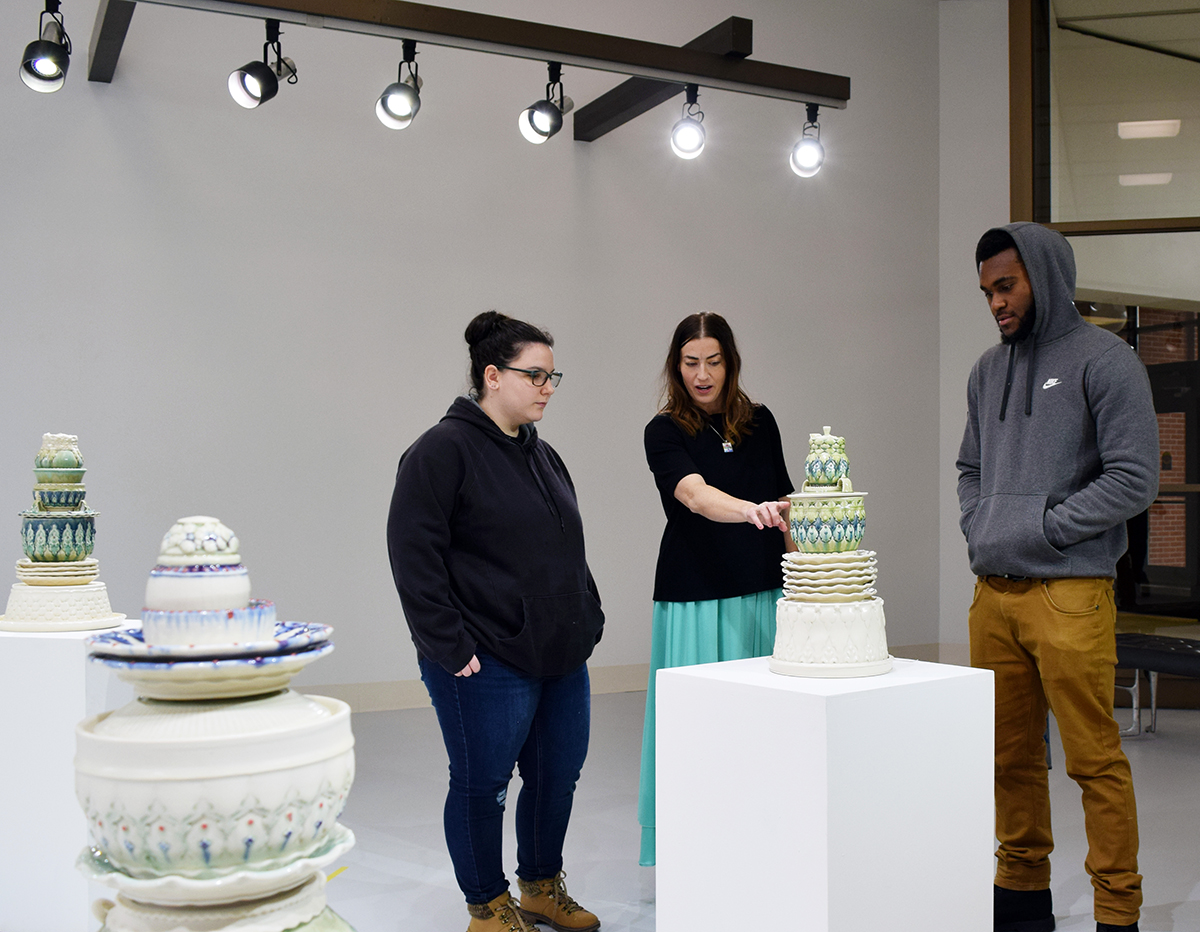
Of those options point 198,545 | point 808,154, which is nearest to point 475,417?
point 198,545

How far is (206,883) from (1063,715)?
86.4 inches

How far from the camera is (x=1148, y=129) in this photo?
5355mm

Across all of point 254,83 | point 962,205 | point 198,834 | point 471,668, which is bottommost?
point 471,668

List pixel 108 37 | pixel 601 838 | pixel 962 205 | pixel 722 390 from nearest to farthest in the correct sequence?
pixel 722 390 < pixel 601 838 < pixel 108 37 < pixel 962 205

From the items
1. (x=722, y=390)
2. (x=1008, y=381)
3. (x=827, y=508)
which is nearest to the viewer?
(x=827, y=508)

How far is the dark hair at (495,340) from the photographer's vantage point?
2.70m

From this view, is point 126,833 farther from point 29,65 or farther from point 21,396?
point 21,396

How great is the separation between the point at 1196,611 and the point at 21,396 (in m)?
5.70

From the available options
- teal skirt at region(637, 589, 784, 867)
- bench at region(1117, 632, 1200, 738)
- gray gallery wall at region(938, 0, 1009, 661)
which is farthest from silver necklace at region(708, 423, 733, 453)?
gray gallery wall at region(938, 0, 1009, 661)

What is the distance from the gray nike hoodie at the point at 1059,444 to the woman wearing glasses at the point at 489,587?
1.02 m

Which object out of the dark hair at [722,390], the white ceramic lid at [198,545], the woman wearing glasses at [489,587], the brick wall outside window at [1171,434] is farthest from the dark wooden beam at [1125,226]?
the white ceramic lid at [198,545]

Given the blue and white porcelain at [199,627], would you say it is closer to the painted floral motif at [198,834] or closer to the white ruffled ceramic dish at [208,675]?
the white ruffled ceramic dish at [208,675]

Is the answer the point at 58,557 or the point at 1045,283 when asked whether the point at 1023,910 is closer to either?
the point at 1045,283

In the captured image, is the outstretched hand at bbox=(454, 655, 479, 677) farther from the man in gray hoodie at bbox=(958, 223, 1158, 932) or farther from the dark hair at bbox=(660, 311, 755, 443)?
the man in gray hoodie at bbox=(958, 223, 1158, 932)
